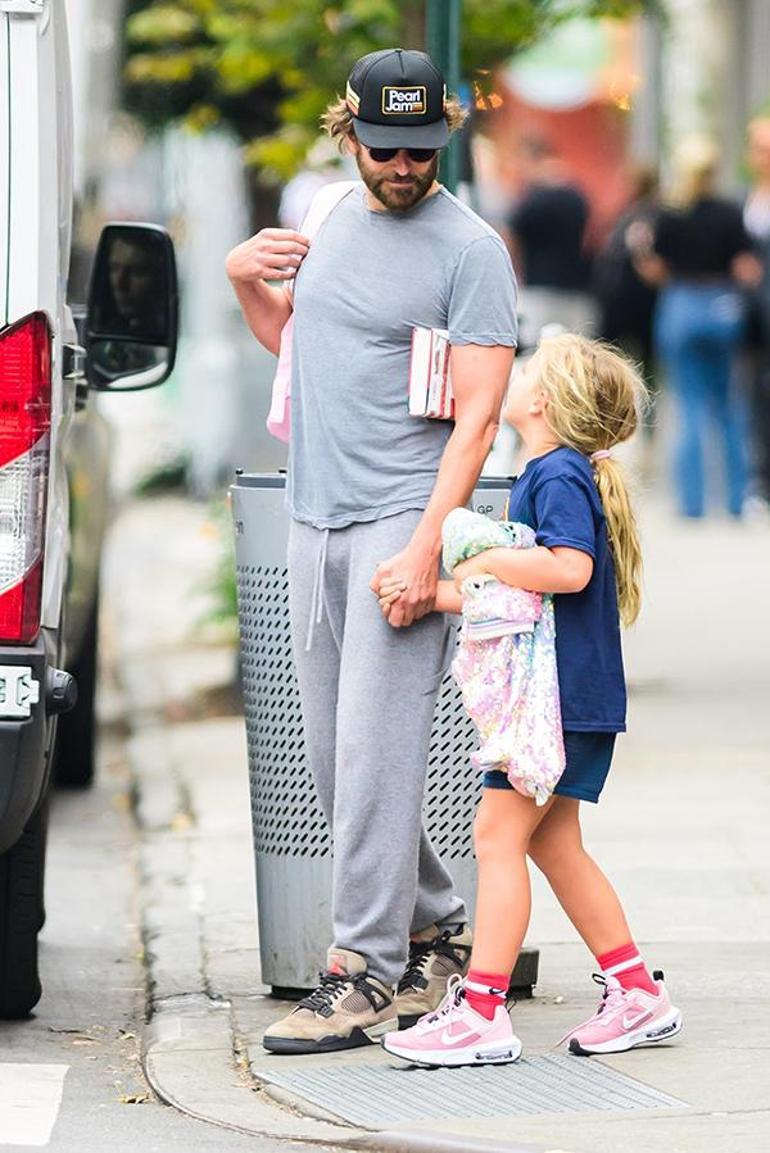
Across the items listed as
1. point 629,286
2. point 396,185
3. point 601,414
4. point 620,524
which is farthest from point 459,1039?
point 629,286

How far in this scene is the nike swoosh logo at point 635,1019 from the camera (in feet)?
18.8

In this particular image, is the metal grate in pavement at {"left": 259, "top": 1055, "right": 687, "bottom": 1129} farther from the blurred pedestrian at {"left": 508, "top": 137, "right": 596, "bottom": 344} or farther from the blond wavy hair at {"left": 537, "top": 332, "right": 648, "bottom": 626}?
the blurred pedestrian at {"left": 508, "top": 137, "right": 596, "bottom": 344}

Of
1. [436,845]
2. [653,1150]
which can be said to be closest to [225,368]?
[436,845]

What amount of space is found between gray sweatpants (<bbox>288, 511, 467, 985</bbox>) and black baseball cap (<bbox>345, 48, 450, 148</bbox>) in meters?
0.75

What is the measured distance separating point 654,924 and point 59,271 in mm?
2386

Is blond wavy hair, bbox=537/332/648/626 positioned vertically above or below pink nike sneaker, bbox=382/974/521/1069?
above

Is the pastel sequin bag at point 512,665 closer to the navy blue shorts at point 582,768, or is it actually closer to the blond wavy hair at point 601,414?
the navy blue shorts at point 582,768

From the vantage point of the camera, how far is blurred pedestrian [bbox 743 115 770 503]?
1622 cm

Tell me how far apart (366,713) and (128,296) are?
1665 millimetres

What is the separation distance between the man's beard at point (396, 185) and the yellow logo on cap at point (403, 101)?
12cm

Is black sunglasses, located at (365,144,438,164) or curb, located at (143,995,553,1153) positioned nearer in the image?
curb, located at (143,995,553,1153)

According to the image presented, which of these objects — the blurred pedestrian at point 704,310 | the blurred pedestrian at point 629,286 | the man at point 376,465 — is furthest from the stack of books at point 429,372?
the blurred pedestrian at point 629,286

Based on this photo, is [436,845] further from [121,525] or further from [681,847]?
[121,525]

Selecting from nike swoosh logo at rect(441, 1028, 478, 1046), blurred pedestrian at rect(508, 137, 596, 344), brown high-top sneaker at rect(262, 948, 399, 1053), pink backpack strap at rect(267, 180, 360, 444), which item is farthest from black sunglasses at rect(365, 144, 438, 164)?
blurred pedestrian at rect(508, 137, 596, 344)
